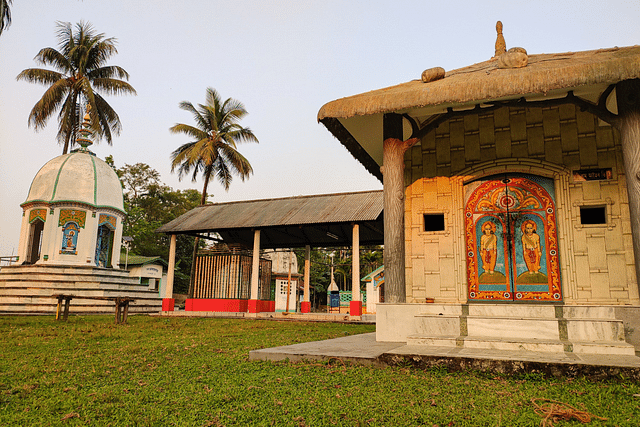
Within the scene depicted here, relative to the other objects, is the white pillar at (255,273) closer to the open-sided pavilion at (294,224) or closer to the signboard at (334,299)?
the open-sided pavilion at (294,224)

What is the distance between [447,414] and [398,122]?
551cm

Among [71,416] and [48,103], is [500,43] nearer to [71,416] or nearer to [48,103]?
[71,416]

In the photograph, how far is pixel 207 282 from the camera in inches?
828

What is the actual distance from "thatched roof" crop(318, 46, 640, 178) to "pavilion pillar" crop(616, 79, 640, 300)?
0.30 meters

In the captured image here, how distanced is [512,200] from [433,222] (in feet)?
4.52

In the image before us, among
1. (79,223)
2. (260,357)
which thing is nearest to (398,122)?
(260,357)

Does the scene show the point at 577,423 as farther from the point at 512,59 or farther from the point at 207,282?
the point at 207,282

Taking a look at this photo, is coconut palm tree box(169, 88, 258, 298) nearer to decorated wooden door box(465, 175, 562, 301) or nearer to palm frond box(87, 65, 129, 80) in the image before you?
palm frond box(87, 65, 129, 80)

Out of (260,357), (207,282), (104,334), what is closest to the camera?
(260,357)

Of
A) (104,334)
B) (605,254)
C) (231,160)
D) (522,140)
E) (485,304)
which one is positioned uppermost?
(231,160)

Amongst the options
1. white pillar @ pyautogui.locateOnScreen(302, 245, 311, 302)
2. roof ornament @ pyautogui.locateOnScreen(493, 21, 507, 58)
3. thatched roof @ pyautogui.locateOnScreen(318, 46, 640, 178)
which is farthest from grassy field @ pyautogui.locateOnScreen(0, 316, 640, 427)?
white pillar @ pyautogui.locateOnScreen(302, 245, 311, 302)

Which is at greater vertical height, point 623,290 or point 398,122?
point 398,122

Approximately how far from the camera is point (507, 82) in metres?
6.32

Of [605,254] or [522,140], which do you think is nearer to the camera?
[605,254]
